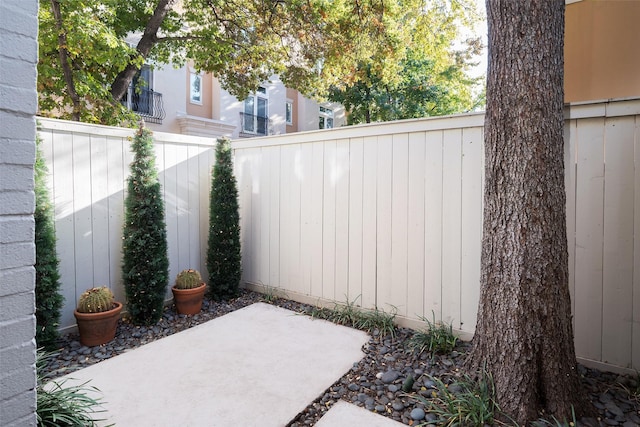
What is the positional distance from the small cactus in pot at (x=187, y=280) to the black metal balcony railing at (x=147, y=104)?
7.61 metres

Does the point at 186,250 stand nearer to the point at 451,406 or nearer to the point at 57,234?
the point at 57,234

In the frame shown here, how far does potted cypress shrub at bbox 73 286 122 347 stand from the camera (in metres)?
3.24

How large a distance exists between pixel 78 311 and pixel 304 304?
2.28 m

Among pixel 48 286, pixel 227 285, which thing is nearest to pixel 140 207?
pixel 48 286

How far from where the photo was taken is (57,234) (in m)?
3.38

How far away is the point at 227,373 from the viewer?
8.97 ft

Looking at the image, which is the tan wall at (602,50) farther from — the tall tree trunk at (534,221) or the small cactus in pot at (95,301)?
the small cactus in pot at (95,301)

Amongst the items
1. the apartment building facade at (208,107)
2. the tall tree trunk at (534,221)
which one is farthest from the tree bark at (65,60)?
the tall tree trunk at (534,221)

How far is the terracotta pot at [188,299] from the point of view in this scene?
3990 mm

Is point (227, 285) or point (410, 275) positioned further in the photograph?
point (227, 285)

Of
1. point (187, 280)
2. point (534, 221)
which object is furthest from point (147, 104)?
point (534, 221)

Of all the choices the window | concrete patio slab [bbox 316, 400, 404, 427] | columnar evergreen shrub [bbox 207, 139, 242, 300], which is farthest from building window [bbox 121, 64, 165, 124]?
concrete patio slab [bbox 316, 400, 404, 427]

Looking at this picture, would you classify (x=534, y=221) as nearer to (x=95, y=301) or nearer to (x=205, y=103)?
(x=95, y=301)

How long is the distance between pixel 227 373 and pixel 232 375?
0.05m
